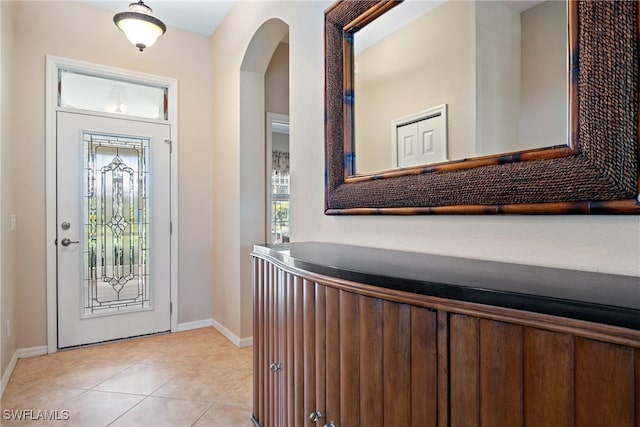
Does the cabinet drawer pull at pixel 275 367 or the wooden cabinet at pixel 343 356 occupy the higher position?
the wooden cabinet at pixel 343 356

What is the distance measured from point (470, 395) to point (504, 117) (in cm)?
78

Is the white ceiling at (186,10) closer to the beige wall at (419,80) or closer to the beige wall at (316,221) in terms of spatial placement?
the beige wall at (316,221)

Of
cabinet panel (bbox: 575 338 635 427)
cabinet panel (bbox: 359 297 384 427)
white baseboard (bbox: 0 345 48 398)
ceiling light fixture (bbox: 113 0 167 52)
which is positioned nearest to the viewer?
cabinet panel (bbox: 575 338 635 427)

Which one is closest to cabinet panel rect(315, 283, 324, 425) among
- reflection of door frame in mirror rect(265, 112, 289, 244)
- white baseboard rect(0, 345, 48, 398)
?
reflection of door frame in mirror rect(265, 112, 289, 244)

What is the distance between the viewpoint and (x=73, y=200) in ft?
9.71

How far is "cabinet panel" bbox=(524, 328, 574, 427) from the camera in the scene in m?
0.57

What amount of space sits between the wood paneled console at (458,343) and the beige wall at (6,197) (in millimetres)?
2289

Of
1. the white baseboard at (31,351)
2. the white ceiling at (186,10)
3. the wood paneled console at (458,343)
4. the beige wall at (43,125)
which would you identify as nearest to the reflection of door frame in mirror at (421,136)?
the wood paneled console at (458,343)

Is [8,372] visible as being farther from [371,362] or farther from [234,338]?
[371,362]

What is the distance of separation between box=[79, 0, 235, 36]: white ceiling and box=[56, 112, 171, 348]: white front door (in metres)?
0.99

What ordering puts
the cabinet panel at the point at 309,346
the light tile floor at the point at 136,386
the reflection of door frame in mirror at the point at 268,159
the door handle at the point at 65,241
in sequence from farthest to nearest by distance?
1. the reflection of door frame in mirror at the point at 268,159
2. the door handle at the point at 65,241
3. the light tile floor at the point at 136,386
4. the cabinet panel at the point at 309,346

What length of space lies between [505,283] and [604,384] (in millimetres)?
214

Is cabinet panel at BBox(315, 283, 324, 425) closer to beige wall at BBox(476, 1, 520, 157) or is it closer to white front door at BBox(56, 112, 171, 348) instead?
beige wall at BBox(476, 1, 520, 157)

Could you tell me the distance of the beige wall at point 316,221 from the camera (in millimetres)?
844
